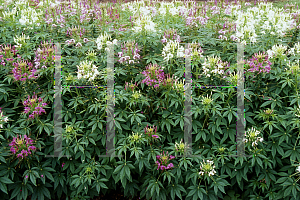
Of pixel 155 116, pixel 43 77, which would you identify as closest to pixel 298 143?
pixel 155 116

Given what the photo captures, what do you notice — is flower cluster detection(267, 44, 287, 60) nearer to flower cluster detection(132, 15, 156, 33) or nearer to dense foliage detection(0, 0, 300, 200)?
dense foliage detection(0, 0, 300, 200)

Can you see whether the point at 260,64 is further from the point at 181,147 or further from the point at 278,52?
the point at 181,147

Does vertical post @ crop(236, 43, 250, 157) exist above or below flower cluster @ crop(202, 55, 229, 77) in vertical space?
below

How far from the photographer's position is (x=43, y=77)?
471 cm

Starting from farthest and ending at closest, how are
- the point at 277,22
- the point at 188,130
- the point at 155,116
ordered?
the point at 277,22 < the point at 155,116 < the point at 188,130

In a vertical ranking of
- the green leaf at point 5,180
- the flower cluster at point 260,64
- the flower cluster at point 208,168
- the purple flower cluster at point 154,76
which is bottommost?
the green leaf at point 5,180

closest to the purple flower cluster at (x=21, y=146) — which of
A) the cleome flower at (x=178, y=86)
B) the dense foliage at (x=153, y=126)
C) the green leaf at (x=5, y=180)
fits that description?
the dense foliage at (x=153, y=126)

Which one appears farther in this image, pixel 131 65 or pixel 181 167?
pixel 131 65

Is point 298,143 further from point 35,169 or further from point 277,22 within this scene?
point 35,169

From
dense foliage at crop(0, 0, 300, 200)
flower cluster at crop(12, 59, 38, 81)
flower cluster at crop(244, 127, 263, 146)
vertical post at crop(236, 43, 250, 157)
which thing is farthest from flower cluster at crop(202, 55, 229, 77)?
flower cluster at crop(12, 59, 38, 81)

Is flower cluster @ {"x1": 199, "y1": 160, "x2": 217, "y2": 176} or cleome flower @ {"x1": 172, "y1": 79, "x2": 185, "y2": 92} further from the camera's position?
cleome flower @ {"x1": 172, "y1": 79, "x2": 185, "y2": 92}

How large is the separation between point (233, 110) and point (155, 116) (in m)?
1.33

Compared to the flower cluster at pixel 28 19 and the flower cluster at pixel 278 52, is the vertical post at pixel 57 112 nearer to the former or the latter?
the flower cluster at pixel 28 19

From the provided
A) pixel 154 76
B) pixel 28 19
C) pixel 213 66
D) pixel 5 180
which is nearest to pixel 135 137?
pixel 154 76
